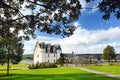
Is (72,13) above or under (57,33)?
above

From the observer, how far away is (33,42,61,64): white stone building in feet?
387

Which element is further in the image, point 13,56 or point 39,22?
point 13,56

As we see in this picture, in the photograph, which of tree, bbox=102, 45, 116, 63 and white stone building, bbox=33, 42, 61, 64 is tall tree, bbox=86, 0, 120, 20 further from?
white stone building, bbox=33, 42, 61, 64

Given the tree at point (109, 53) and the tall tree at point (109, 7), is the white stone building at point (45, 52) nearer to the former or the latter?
the tree at point (109, 53)

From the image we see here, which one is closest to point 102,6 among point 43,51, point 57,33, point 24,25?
point 57,33

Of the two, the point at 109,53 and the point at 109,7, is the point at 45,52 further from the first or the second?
the point at 109,7

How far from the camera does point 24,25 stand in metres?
14.9

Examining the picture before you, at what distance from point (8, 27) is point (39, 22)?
76.4 inches

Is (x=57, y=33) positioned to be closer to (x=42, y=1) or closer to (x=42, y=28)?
(x=42, y=28)

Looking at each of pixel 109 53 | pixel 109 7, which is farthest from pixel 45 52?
pixel 109 7

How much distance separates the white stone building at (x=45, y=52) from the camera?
387 feet

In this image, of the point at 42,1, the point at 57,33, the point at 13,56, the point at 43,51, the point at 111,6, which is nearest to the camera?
the point at 111,6

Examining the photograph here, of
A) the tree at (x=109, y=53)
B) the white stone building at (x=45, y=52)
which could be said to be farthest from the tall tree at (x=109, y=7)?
the white stone building at (x=45, y=52)

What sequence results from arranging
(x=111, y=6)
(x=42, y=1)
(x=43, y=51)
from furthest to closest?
1. (x=43, y=51)
2. (x=42, y=1)
3. (x=111, y=6)
